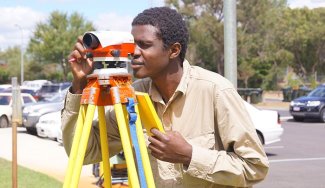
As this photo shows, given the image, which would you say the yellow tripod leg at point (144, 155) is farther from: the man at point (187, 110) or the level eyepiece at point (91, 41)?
the level eyepiece at point (91, 41)

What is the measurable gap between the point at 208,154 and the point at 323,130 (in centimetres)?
1752

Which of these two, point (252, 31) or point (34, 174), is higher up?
point (252, 31)

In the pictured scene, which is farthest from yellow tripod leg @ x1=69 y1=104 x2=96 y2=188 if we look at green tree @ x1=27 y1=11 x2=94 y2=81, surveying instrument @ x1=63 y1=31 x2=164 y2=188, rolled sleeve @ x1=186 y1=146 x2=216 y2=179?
green tree @ x1=27 y1=11 x2=94 y2=81

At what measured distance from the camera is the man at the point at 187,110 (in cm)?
233

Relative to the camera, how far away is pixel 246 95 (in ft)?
124

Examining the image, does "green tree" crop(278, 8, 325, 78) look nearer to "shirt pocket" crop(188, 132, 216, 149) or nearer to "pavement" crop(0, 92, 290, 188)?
"pavement" crop(0, 92, 290, 188)

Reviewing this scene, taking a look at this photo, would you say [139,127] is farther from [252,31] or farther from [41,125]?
[252,31]

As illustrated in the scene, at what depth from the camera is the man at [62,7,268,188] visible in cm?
233

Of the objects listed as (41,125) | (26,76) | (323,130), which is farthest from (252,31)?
(26,76)

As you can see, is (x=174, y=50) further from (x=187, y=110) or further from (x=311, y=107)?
(x=311, y=107)

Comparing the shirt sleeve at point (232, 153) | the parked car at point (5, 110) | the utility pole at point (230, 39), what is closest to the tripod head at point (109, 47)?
the shirt sleeve at point (232, 153)

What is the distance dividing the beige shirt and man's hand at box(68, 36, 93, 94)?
6cm

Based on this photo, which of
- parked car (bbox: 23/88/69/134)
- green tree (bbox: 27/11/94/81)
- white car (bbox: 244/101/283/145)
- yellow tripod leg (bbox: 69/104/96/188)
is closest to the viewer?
yellow tripod leg (bbox: 69/104/96/188)

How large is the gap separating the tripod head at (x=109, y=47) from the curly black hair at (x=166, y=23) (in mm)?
190
